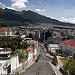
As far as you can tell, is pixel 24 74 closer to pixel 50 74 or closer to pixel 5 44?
pixel 50 74

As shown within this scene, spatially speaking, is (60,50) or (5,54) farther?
(60,50)

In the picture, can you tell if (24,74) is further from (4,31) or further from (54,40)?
(54,40)

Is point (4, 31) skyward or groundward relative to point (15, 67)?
skyward

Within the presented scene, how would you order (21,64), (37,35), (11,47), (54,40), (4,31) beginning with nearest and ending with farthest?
(21,64)
(11,47)
(4,31)
(54,40)
(37,35)

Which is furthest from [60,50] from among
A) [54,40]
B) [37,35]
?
[37,35]

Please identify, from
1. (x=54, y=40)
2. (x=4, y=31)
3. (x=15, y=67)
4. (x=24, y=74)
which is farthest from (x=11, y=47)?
(x=54, y=40)

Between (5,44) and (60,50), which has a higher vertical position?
(5,44)

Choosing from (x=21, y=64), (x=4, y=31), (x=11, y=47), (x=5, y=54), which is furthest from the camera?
(x=4, y=31)

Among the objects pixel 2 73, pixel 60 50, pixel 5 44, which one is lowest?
pixel 60 50

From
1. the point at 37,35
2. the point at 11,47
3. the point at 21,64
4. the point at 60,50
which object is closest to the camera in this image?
the point at 21,64
